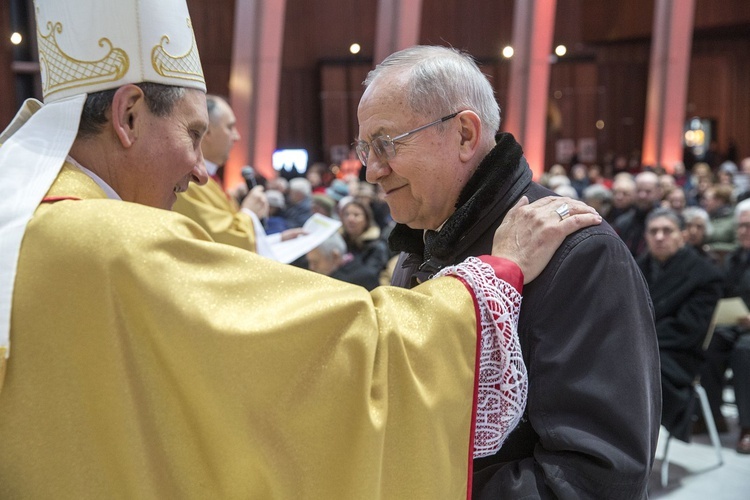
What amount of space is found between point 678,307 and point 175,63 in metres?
4.27

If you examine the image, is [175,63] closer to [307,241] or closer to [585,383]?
[585,383]

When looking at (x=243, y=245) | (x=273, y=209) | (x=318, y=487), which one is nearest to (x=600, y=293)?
(x=318, y=487)

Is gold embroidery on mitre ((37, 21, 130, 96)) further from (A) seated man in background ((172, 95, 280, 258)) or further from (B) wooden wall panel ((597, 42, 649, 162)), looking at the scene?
(B) wooden wall panel ((597, 42, 649, 162))

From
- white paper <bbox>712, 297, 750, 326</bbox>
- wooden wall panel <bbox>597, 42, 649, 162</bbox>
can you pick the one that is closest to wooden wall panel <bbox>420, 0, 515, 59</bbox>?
wooden wall panel <bbox>597, 42, 649, 162</bbox>

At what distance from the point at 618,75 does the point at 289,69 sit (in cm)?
845

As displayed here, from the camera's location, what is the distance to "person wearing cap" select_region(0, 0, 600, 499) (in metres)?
1.28

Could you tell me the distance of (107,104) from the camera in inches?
60.7

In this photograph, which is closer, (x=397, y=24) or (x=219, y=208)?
(x=219, y=208)

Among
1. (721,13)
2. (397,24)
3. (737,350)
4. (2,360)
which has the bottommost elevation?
(737,350)

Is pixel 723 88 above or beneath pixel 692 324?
Result: above

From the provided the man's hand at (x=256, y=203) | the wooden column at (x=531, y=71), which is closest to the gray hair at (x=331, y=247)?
the man's hand at (x=256, y=203)

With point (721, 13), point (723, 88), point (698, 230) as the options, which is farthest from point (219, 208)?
point (723, 88)

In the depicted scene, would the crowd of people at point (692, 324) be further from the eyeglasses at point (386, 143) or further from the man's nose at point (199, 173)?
the man's nose at point (199, 173)

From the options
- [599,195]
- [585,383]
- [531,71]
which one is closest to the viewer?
[585,383]
